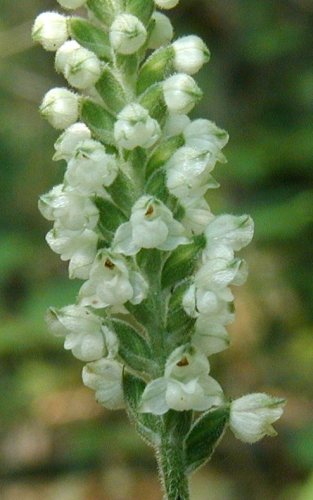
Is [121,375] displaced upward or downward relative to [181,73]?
downward

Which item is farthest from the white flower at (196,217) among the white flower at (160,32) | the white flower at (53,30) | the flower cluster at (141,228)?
the white flower at (53,30)

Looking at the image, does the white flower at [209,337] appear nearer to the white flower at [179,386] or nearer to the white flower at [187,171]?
the white flower at [179,386]

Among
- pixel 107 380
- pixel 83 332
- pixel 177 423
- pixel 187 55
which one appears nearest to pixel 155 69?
pixel 187 55

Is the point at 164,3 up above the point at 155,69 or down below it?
above

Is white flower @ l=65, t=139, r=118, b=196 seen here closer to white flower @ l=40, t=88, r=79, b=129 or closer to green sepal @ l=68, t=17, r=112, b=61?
white flower @ l=40, t=88, r=79, b=129

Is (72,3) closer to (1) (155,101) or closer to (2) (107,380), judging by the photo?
(1) (155,101)

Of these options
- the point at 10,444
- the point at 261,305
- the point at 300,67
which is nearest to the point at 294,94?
the point at 300,67

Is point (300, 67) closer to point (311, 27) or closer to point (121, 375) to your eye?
point (311, 27)

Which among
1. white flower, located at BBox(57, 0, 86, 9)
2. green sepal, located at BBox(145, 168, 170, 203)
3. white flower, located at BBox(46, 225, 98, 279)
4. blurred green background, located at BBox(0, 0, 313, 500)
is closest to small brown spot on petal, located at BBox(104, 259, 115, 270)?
white flower, located at BBox(46, 225, 98, 279)
